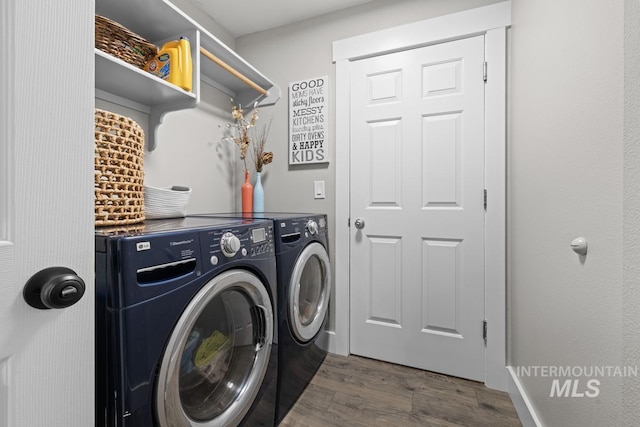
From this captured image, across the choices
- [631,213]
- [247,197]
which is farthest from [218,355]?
[631,213]

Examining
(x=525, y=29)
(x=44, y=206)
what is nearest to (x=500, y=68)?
(x=525, y=29)

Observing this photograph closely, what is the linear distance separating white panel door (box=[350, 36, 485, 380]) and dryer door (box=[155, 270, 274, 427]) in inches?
38.6

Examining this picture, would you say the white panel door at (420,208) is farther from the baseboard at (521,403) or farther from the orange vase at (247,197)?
the orange vase at (247,197)

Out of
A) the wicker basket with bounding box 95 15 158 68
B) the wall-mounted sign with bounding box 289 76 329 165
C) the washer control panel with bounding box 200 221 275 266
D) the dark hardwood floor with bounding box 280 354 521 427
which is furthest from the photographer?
the wall-mounted sign with bounding box 289 76 329 165

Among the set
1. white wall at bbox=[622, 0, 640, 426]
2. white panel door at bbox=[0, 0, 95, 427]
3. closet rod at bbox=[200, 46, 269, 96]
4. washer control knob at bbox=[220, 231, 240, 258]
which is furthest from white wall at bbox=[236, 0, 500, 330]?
white panel door at bbox=[0, 0, 95, 427]

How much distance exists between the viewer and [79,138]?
502 millimetres

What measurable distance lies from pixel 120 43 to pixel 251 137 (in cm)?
111

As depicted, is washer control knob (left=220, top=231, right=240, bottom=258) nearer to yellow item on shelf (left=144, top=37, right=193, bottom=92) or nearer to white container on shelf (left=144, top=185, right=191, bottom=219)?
white container on shelf (left=144, top=185, right=191, bottom=219)

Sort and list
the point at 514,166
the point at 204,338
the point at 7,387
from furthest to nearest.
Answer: the point at 514,166
the point at 204,338
the point at 7,387

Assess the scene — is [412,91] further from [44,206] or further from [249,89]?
[44,206]

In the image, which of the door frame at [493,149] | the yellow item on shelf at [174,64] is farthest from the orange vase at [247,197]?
the door frame at [493,149]

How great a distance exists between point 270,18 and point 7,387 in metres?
2.40

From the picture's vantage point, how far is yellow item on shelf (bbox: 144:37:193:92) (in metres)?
1.41

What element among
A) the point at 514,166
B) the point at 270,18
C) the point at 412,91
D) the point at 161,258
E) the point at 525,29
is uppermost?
the point at 270,18
